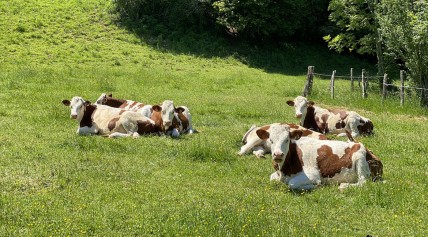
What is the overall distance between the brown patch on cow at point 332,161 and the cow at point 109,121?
5806 millimetres

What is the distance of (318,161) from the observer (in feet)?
28.7

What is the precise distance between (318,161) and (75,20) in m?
33.4

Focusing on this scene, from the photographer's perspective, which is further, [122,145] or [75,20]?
[75,20]

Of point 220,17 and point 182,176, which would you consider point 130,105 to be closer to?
point 182,176

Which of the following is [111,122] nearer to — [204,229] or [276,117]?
[276,117]

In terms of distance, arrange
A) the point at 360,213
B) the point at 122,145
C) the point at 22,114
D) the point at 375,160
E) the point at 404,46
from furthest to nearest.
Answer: the point at 404,46 < the point at 22,114 < the point at 122,145 < the point at 375,160 < the point at 360,213

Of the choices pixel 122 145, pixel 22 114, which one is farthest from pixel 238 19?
pixel 122 145

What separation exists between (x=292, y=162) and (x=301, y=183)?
17.1 inches

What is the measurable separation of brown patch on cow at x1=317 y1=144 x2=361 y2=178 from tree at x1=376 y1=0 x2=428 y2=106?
46.0 ft

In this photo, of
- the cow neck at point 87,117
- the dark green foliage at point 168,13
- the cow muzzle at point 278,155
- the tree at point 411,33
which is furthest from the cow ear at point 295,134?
the dark green foliage at point 168,13

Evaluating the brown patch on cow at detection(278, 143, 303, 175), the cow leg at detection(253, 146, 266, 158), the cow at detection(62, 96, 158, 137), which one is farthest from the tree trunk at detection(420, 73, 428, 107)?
the brown patch on cow at detection(278, 143, 303, 175)

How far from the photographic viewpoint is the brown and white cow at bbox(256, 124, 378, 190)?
8523mm

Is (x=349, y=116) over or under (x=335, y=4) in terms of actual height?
under

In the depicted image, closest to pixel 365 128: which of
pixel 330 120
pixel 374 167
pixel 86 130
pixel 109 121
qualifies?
pixel 330 120
